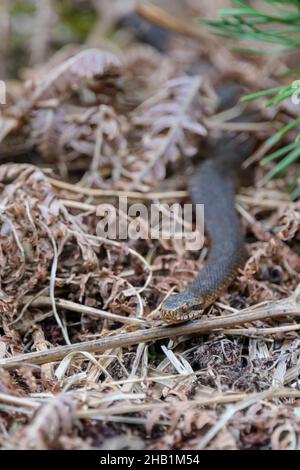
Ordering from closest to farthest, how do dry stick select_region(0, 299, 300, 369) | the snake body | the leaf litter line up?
1. the leaf litter
2. dry stick select_region(0, 299, 300, 369)
3. the snake body

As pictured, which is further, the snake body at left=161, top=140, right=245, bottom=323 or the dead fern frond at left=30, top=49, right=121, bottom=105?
the dead fern frond at left=30, top=49, right=121, bottom=105

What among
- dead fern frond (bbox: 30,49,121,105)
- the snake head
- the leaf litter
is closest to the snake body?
the snake head

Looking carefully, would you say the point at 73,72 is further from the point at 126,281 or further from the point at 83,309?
the point at 83,309

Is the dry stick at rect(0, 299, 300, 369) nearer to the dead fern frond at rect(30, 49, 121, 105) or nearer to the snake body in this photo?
the snake body

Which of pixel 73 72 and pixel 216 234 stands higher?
pixel 73 72

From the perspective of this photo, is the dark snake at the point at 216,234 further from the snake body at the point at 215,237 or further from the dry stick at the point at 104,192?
the dry stick at the point at 104,192

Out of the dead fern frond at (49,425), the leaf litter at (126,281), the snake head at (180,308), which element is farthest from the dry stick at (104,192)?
the dead fern frond at (49,425)

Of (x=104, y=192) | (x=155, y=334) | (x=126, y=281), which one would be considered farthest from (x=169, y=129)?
(x=155, y=334)
